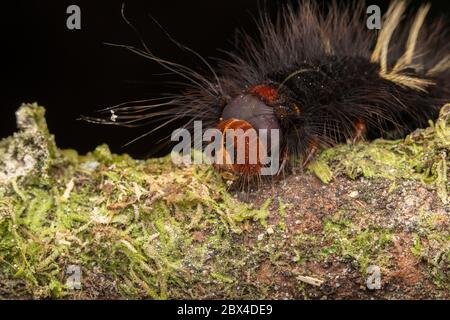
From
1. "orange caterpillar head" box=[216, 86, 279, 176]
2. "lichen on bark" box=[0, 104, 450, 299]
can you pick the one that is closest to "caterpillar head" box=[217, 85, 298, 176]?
"orange caterpillar head" box=[216, 86, 279, 176]

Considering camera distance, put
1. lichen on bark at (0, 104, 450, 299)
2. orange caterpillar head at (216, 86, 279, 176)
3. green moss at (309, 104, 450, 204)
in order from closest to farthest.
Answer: lichen on bark at (0, 104, 450, 299) → green moss at (309, 104, 450, 204) → orange caterpillar head at (216, 86, 279, 176)

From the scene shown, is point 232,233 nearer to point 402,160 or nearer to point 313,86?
point 402,160

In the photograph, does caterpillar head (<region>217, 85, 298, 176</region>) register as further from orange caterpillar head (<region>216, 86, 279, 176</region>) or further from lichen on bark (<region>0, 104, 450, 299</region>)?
lichen on bark (<region>0, 104, 450, 299</region>)

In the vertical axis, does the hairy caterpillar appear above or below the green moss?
above

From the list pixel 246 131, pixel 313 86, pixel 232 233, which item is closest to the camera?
pixel 232 233

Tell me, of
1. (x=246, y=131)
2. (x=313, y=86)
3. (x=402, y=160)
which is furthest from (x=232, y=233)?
(x=313, y=86)

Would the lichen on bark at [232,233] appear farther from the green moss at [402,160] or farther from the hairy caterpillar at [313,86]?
the hairy caterpillar at [313,86]

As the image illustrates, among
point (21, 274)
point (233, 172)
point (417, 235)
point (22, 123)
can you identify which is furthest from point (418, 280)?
point (22, 123)

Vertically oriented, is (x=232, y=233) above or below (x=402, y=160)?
below
